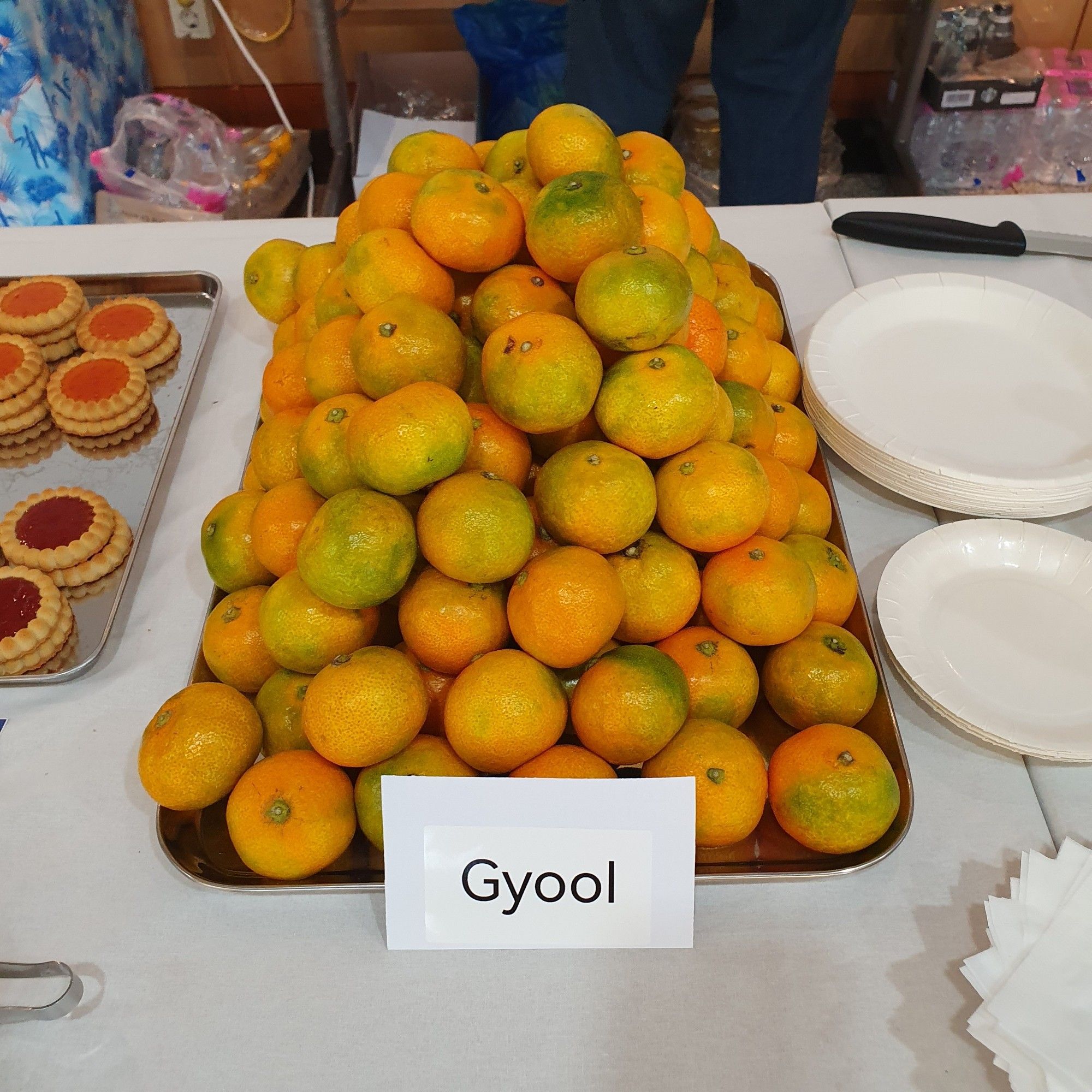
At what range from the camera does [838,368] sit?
110cm

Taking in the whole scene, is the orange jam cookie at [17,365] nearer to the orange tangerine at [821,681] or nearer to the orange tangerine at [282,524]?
the orange tangerine at [282,524]

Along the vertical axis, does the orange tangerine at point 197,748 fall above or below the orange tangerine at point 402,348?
below

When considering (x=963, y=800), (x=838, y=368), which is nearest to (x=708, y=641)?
(x=963, y=800)

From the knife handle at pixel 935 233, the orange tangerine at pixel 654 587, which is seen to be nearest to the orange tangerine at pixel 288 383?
the orange tangerine at pixel 654 587

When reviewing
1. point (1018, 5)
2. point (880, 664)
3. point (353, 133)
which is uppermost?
point (1018, 5)

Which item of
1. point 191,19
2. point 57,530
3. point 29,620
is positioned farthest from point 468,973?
point 191,19

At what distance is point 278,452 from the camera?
2.76 ft

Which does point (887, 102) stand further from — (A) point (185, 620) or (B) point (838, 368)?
(A) point (185, 620)

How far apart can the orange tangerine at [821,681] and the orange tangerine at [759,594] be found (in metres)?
0.02

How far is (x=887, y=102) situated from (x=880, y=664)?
2.44 metres

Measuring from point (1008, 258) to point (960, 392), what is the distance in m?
0.37

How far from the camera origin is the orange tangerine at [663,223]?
0.83m

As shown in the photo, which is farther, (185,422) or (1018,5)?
(1018,5)

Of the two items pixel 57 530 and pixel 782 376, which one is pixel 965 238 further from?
pixel 57 530
